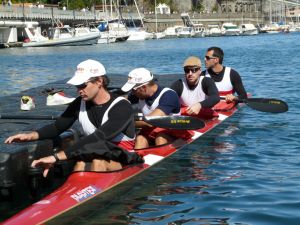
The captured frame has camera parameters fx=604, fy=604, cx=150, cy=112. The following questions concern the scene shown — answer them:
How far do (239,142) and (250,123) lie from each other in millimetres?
2355

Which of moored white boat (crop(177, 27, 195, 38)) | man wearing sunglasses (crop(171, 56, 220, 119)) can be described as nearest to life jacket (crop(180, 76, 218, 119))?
man wearing sunglasses (crop(171, 56, 220, 119))

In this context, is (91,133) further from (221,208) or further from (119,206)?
(221,208)

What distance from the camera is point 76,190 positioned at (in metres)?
8.20

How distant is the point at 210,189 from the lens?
31.8ft

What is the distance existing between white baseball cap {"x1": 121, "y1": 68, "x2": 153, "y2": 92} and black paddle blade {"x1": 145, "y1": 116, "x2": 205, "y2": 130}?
0.68 m

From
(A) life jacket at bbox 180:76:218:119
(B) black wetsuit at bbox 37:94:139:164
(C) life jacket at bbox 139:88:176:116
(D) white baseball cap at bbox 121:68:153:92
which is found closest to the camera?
(B) black wetsuit at bbox 37:94:139:164

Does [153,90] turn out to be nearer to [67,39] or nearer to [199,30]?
[67,39]

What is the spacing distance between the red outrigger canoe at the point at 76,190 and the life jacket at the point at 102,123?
0.37m

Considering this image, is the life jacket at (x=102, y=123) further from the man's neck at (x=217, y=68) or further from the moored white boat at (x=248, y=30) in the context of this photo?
the moored white boat at (x=248, y=30)

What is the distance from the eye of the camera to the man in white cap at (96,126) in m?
8.20

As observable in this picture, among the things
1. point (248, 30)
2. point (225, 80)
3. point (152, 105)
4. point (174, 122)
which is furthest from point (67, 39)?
point (174, 122)

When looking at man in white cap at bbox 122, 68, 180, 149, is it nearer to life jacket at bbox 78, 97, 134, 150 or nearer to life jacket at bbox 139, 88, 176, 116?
life jacket at bbox 139, 88, 176, 116

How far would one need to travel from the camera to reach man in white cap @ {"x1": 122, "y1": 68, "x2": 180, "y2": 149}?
10.1 m

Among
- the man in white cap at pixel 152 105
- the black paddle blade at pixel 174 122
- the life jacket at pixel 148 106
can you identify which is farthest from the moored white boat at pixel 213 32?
the black paddle blade at pixel 174 122
